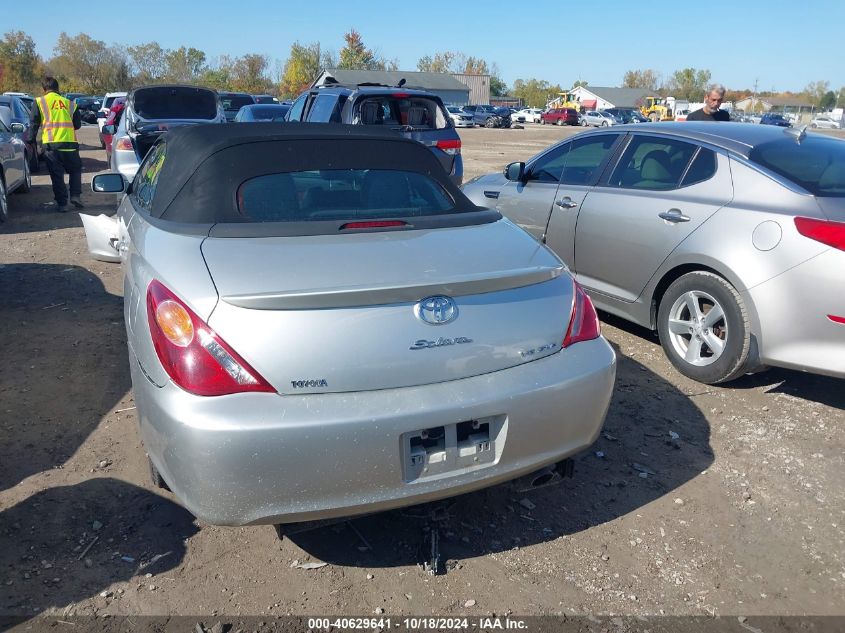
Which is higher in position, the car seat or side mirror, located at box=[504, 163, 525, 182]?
the car seat

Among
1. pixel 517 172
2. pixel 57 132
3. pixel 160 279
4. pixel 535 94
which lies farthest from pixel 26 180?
pixel 535 94

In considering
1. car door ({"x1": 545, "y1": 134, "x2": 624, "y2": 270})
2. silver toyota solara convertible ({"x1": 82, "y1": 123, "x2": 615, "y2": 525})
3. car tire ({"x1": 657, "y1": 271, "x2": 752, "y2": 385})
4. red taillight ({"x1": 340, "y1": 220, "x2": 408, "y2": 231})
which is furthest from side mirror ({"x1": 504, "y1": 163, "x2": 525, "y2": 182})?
red taillight ({"x1": 340, "y1": 220, "x2": 408, "y2": 231})

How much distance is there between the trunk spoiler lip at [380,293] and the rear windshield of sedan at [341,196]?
80 centimetres

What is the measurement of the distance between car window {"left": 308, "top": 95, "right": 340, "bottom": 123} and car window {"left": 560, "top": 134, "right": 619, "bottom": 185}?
4.70m

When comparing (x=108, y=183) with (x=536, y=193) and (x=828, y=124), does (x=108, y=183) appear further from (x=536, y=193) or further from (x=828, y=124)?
(x=828, y=124)

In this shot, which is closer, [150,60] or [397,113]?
[397,113]

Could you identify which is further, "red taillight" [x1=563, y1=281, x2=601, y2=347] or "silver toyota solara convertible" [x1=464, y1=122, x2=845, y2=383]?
"silver toyota solara convertible" [x1=464, y1=122, x2=845, y2=383]

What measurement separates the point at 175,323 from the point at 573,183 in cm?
400

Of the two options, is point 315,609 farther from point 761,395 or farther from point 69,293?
point 69,293

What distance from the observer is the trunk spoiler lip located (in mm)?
2328

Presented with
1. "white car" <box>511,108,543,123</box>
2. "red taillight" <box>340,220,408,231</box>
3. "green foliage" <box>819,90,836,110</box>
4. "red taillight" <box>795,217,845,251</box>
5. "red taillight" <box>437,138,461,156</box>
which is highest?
"red taillight" <box>340,220,408,231</box>

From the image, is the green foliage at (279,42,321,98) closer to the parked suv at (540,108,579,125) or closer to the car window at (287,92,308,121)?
the parked suv at (540,108,579,125)

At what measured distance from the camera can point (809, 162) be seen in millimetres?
4398

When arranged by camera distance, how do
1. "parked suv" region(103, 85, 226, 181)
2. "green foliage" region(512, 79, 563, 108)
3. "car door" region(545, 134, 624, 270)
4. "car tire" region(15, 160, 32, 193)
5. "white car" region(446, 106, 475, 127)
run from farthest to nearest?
"green foliage" region(512, 79, 563, 108)
"white car" region(446, 106, 475, 127)
"car tire" region(15, 160, 32, 193)
"parked suv" region(103, 85, 226, 181)
"car door" region(545, 134, 624, 270)
